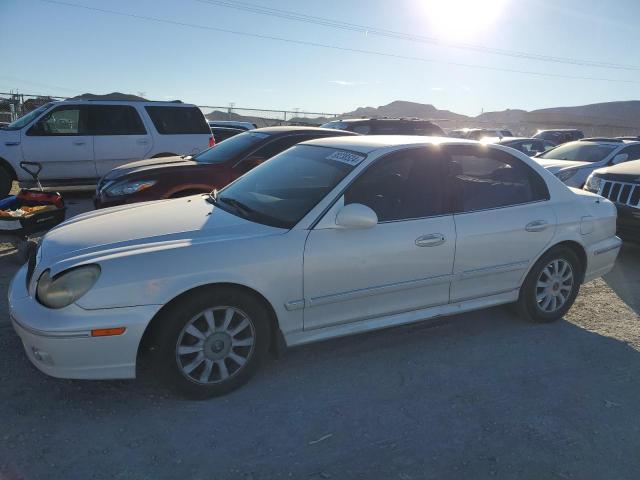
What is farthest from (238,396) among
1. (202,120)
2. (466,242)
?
(202,120)

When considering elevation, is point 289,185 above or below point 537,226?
above

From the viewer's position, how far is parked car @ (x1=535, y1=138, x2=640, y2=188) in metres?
9.78

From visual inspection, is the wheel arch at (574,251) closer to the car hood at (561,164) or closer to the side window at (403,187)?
the side window at (403,187)

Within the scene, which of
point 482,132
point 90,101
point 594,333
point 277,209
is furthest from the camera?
point 482,132

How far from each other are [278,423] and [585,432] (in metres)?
1.79

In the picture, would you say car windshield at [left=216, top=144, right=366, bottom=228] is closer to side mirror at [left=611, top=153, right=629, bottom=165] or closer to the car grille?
the car grille

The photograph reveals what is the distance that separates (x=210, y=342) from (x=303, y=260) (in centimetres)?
76

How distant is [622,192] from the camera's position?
21.6ft

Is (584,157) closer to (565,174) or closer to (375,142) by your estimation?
(565,174)

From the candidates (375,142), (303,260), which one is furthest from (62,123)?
(303,260)

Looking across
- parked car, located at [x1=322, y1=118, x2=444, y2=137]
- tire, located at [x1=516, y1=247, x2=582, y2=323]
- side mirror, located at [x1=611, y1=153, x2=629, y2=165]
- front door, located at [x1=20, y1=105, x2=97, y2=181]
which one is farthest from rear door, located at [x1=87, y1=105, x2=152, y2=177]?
side mirror, located at [x1=611, y1=153, x2=629, y2=165]

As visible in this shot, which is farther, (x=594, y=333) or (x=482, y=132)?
(x=482, y=132)

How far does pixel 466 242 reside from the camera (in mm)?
3863

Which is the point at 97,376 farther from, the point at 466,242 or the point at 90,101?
the point at 90,101
